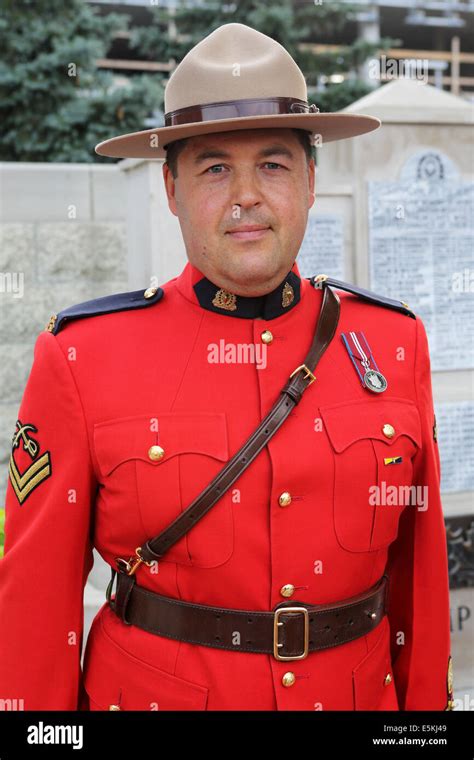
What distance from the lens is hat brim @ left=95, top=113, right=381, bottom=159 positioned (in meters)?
1.89

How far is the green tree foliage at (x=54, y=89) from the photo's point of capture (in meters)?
7.89

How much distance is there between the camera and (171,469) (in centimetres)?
193

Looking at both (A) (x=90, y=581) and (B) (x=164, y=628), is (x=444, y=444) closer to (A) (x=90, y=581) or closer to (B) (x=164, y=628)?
(A) (x=90, y=581)

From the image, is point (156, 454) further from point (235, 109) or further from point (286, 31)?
point (286, 31)

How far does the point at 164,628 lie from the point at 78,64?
22.7ft

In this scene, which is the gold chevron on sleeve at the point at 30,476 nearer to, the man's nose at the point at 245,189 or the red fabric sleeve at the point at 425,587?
the man's nose at the point at 245,189

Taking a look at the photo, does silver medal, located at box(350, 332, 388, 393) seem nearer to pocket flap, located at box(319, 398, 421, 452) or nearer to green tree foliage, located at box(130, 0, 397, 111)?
pocket flap, located at box(319, 398, 421, 452)

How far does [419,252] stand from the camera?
439cm

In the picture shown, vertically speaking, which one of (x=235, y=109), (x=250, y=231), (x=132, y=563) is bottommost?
(x=132, y=563)

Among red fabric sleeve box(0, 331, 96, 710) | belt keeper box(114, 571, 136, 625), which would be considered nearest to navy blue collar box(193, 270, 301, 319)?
red fabric sleeve box(0, 331, 96, 710)

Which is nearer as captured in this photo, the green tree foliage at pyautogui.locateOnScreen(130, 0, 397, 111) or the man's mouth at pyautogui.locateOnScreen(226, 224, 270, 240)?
the man's mouth at pyautogui.locateOnScreen(226, 224, 270, 240)

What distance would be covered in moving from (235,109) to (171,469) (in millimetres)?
740

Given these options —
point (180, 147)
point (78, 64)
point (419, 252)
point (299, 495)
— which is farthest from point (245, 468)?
point (78, 64)

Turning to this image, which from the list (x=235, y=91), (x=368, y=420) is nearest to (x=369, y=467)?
(x=368, y=420)
